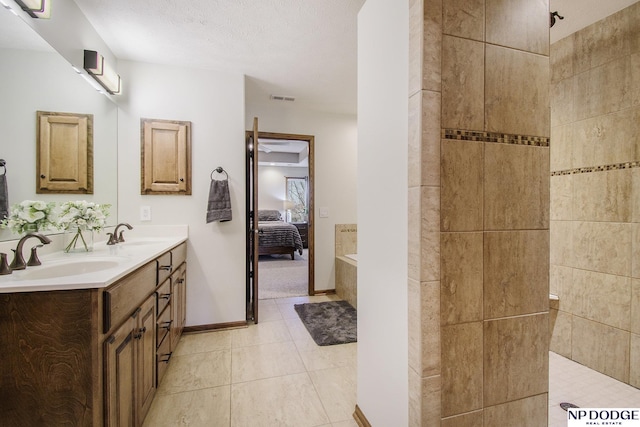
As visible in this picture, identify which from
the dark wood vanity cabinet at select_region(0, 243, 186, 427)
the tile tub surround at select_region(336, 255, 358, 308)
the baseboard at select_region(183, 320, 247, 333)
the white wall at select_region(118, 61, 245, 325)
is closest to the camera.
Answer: the dark wood vanity cabinet at select_region(0, 243, 186, 427)

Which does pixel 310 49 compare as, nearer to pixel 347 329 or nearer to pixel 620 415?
pixel 347 329

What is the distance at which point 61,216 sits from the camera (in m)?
1.79

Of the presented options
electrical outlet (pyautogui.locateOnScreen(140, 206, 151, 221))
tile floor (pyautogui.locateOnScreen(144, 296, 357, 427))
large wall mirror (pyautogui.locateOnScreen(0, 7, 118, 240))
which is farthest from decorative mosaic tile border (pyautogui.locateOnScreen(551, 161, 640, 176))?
large wall mirror (pyautogui.locateOnScreen(0, 7, 118, 240))

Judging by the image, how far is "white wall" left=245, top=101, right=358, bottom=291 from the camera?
3.95 metres

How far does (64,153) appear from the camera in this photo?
6.58 feet

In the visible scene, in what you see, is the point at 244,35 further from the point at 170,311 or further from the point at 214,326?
the point at 214,326

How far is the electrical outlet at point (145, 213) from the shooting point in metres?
2.73

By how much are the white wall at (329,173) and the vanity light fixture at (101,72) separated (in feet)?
6.12

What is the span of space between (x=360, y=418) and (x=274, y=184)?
7927 millimetres

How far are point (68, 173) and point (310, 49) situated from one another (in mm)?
2030

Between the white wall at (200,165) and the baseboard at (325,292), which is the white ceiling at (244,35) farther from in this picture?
the baseboard at (325,292)

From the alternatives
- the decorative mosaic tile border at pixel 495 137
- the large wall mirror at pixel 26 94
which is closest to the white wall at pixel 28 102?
the large wall mirror at pixel 26 94

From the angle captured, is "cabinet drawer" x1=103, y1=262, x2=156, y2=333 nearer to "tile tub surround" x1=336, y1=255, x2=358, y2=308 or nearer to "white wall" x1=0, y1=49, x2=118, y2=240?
"white wall" x1=0, y1=49, x2=118, y2=240

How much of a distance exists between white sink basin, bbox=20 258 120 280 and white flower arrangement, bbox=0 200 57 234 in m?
0.21
